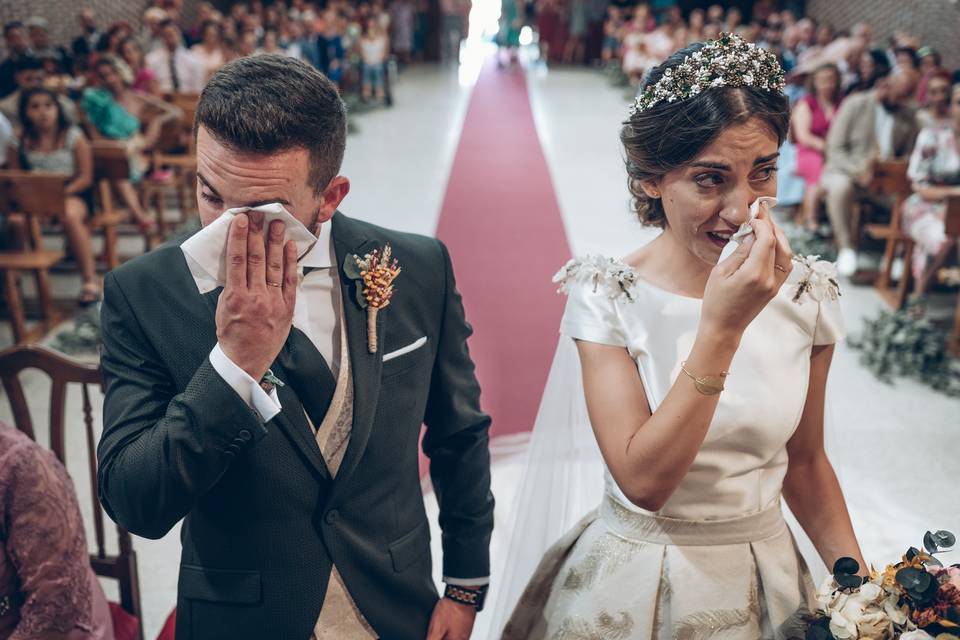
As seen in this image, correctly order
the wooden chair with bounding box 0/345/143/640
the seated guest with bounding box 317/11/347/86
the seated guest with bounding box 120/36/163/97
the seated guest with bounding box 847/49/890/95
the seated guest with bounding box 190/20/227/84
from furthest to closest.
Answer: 1. the seated guest with bounding box 317/11/347/86
2. the seated guest with bounding box 190/20/227/84
3. the seated guest with bounding box 120/36/163/97
4. the seated guest with bounding box 847/49/890/95
5. the wooden chair with bounding box 0/345/143/640

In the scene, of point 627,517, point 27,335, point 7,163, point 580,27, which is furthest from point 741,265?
point 580,27

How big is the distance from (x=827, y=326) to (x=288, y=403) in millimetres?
960

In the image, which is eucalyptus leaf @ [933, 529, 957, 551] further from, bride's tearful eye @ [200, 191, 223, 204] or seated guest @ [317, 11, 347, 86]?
seated guest @ [317, 11, 347, 86]

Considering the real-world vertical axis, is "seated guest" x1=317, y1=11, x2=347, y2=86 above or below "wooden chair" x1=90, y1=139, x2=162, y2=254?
below

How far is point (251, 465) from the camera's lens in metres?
1.48

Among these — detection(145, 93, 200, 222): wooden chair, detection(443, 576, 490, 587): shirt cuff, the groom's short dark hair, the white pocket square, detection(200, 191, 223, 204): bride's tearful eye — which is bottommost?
detection(145, 93, 200, 222): wooden chair

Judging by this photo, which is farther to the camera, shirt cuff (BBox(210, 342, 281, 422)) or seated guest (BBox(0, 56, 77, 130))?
seated guest (BBox(0, 56, 77, 130))

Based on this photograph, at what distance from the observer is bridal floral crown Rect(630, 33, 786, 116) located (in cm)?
157

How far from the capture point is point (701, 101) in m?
1.56

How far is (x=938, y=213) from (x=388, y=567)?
545 centimetres

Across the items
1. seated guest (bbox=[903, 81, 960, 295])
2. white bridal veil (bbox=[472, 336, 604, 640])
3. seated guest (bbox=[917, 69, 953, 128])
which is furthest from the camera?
seated guest (bbox=[917, 69, 953, 128])

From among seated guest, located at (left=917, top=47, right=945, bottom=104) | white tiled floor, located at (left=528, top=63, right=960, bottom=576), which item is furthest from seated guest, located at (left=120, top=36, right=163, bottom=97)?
seated guest, located at (left=917, top=47, right=945, bottom=104)

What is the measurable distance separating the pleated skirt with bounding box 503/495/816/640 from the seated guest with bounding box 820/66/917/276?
5.74 m

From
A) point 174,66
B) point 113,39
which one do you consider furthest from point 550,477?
point 113,39
